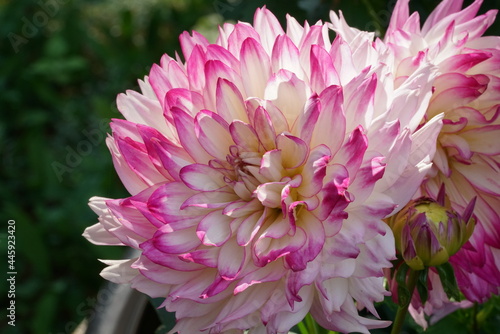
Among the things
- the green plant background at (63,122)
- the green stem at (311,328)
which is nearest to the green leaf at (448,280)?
the green stem at (311,328)

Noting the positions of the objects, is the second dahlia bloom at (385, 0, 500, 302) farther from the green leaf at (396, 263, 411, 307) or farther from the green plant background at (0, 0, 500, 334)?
the green plant background at (0, 0, 500, 334)

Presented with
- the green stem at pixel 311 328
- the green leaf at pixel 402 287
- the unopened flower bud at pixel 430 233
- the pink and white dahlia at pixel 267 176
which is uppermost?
the pink and white dahlia at pixel 267 176

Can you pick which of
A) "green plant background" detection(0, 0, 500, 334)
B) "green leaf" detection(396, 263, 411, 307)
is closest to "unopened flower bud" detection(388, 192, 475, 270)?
"green leaf" detection(396, 263, 411, 307)

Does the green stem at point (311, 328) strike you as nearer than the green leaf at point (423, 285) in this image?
No

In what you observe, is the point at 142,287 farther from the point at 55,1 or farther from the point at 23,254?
the point at 55,1

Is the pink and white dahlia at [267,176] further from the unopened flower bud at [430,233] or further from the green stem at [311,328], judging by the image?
the green stem at [311,328]

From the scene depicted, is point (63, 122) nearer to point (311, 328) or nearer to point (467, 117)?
point (311, 328)

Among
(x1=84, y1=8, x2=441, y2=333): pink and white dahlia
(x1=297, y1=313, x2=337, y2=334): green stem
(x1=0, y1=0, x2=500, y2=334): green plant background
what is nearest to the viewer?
(x1=84, y1=8, x2=441, y2=333): pink and white dahlia

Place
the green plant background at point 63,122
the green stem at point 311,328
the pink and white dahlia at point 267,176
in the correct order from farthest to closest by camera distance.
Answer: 1. the green plant background at point 63,122
2. the green stem at point 311,328
3. the pink and white dahlia at point 267,176
